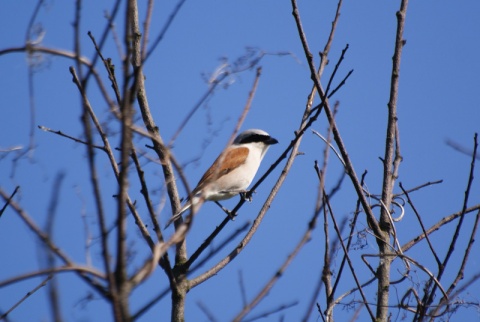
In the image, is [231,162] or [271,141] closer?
[231,162]

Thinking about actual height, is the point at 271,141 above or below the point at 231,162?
above

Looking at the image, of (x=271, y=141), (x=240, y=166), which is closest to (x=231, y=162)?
(x=240, y=166)

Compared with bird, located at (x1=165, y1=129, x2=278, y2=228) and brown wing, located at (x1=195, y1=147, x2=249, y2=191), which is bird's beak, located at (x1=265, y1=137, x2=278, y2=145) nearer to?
bird, located at (x1=165, y1=129, x2=278, y2=228)

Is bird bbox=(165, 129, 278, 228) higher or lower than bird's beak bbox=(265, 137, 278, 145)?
lower

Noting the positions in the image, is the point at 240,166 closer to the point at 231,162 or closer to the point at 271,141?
the point at 231,162

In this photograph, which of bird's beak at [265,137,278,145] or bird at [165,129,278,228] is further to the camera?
bird's beak at [265,137,278,145]

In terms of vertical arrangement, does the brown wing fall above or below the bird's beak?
below

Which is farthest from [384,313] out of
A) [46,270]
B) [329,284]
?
[46,270]

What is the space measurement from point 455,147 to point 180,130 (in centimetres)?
124

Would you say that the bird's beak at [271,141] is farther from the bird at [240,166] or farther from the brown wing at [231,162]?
the brown wing at [231,162]

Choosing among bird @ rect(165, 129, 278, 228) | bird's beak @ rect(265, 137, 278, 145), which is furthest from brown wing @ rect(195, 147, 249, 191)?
bird's beak @ rect(265, 137, 278, 145)

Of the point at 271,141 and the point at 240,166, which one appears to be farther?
the point at 271,141

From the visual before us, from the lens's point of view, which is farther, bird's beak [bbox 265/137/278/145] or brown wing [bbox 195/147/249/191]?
bird's beak [bbox 265/137/278/145]

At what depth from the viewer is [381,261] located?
2736 mm
